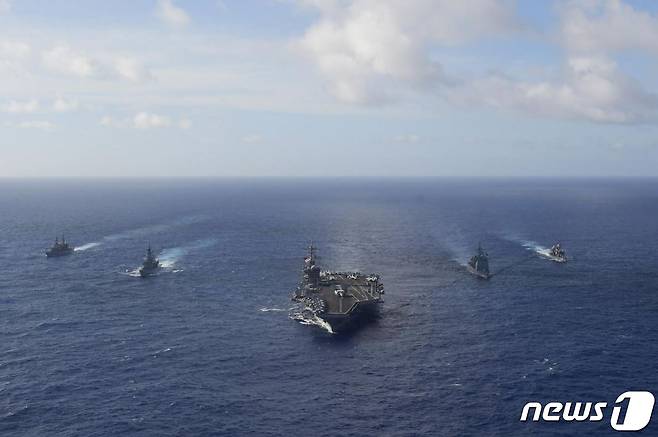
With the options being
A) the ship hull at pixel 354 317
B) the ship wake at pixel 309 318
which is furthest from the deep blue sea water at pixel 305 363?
the ship hull at pixel 354 317

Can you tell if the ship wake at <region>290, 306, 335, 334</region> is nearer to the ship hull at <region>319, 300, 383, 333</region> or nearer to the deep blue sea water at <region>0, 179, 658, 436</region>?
the ship hull at <region>319, 300, 383, 333</region>

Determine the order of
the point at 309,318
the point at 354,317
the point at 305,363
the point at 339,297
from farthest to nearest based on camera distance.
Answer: the point at 339,297 < the point at 309,318 < the point at 354,317 < the point at 305,363

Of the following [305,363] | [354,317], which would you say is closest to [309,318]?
[354,317]

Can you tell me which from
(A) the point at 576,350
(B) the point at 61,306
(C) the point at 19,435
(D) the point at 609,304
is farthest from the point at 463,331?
(B) the point at 61,306

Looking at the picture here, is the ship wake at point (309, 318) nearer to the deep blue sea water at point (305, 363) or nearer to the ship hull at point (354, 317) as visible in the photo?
the ship hull at point (354, 317)

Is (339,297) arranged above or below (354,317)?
above

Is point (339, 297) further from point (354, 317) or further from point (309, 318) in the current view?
point (354, 317)

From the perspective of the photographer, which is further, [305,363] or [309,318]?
[309,318]

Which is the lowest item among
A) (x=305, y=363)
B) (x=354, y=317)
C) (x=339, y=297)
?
(x=305, y=363)
